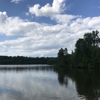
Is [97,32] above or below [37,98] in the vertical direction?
above

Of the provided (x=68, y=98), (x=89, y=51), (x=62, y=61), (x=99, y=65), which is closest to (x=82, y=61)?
(x=89, y=51)

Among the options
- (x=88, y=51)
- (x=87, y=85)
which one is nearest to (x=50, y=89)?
(x=87, y=85)

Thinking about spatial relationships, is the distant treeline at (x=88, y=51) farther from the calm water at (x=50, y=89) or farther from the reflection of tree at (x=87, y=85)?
the calm water at (x=50, y=89)

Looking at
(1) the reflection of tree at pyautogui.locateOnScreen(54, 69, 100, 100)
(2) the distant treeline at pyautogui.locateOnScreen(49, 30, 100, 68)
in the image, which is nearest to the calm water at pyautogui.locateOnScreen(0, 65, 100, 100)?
(1) the reflection of tree at pyautogui.locateOnScreen(54, 69, 100, 100)

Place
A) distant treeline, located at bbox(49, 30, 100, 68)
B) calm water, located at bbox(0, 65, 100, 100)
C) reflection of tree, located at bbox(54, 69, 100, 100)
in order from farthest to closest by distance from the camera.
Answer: distant treeline, located at bbox(49, 30, 100, 68) → reflection of tree, located at bbox(54, 69, 100, 100) → calm water, located at bbox(0, 65, 100, 100)

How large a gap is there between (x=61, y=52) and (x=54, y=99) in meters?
119

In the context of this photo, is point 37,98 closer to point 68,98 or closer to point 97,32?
point 68,98

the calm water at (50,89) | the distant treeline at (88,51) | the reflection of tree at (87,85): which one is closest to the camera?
the calm water at (50,89)

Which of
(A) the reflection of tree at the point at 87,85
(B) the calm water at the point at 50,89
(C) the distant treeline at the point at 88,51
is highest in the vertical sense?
(C) the distant treeline at the point at 88,51

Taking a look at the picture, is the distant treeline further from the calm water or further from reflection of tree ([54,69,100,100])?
the calm water

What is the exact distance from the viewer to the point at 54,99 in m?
18.9

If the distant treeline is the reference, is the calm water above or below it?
below

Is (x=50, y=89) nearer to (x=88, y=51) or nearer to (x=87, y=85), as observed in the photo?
(x=87, y=85)

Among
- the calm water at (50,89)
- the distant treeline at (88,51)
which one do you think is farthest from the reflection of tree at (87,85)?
the distant treeline at (88,51)
